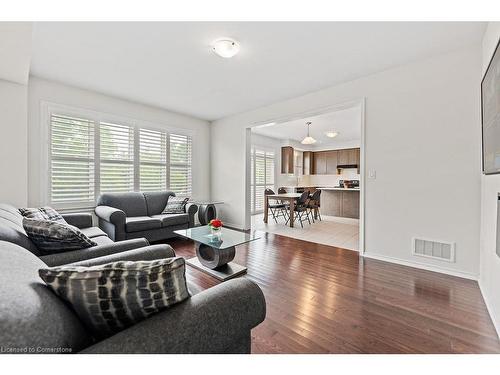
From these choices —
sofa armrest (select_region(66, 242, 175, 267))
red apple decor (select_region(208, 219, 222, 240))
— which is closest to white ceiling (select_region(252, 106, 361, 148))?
red apple decor (select_region(208, 219, 222, 240))

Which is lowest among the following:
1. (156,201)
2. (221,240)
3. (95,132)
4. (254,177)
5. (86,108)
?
(221,240)

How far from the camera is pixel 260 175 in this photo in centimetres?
768

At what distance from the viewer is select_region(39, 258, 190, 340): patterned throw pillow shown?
77 centimetres

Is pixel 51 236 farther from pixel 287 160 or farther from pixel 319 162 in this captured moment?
pixel 319 162

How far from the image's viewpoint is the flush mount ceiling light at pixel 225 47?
2.41 metres

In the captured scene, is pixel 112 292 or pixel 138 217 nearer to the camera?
pixel 112 292

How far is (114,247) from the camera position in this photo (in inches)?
69.6

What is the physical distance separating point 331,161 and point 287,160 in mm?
1788

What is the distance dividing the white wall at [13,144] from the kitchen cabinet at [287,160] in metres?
6.76

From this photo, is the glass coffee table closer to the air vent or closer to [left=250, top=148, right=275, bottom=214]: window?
the air vent

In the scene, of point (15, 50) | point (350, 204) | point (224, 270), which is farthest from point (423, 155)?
point (15, 50)

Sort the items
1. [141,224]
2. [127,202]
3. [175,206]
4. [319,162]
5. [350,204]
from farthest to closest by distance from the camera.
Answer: [319,162]
[350,204]
[175,206]
[127,202]
[141,224]

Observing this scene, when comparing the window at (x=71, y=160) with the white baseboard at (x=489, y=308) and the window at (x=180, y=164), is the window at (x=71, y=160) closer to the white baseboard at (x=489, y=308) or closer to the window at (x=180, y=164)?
the window at (x=180, y=164)

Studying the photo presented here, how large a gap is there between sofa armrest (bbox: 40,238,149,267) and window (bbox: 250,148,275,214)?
5576 mm
